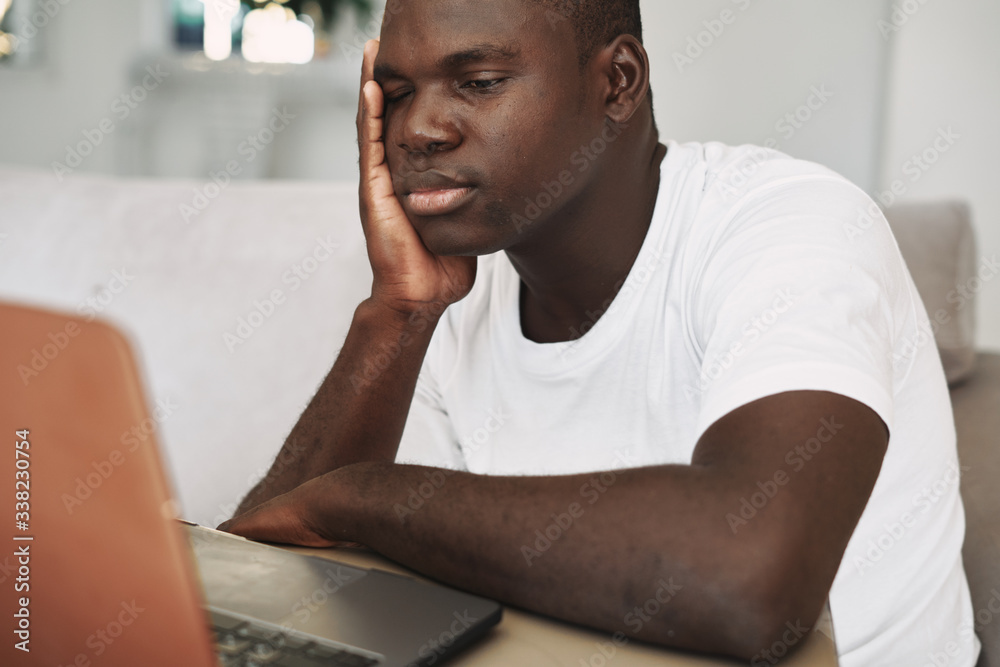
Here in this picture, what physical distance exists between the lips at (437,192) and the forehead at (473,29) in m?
0.11

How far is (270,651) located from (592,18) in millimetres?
722

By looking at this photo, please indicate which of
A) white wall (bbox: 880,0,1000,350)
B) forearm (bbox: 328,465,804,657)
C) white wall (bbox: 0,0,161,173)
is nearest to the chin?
forearm (bbox: 328,465,804,657)

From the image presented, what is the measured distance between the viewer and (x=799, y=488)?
0.55 metres

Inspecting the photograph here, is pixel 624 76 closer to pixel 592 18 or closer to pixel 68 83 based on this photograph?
pixel 592 18

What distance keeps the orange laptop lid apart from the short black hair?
717mm

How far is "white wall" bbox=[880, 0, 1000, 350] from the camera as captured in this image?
2.96 meters

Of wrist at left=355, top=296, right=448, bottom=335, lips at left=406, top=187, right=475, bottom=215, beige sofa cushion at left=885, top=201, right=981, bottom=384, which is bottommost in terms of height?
beige sofa cushion at left=885, top=201, right=981, bottom=384

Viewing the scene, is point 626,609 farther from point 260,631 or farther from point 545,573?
point 260,631

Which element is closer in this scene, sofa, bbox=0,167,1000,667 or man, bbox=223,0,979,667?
man, bbox=223,0,979,667

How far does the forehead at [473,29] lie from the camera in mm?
851

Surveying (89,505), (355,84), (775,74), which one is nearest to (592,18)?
(89,505)

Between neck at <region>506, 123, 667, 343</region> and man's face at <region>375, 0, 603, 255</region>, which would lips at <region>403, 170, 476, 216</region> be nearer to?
man's face at <region>375, 0, 603, 255</region>

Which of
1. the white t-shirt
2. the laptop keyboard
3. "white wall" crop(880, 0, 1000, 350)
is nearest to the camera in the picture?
the laptop keyboard

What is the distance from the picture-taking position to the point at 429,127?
0.86 meters
